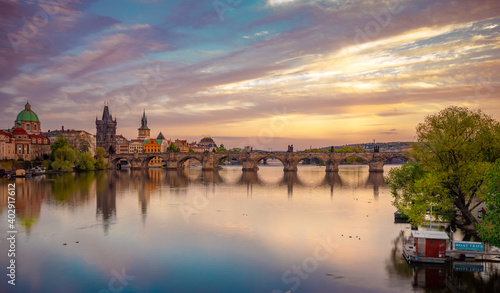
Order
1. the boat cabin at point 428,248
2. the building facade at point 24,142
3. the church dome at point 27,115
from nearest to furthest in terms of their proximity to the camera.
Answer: the boat cabin at point 428,248 → the building facade at point 24,142 → the church dome at point 27,115

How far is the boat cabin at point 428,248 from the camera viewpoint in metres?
22.2

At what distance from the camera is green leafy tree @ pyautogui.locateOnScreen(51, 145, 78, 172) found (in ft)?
312

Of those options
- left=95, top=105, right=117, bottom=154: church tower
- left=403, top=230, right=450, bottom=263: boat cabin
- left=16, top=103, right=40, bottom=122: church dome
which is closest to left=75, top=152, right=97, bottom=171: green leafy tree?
left=16, top=103, right=40, bottom=122: church dome

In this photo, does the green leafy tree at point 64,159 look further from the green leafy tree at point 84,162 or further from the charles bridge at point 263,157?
the charles bridge at point 263,157

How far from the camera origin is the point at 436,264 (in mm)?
22141

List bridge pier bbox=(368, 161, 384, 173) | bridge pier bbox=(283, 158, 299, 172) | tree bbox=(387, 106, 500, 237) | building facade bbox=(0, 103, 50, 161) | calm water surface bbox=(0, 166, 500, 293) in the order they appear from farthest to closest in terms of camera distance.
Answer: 1. bridge pier bbox=(283, 158, 299, 172)
2. bridge pier bbox=(368, 161, 384, 173)
3. building facade bbox=(0, 103, 50, 161)
4. tree bbox=(387, 106, 500, 237)
5. calm water surface bbox=(0, 166, 500, 293)

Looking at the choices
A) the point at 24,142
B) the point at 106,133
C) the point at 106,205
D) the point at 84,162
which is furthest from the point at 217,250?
the point at 106,133

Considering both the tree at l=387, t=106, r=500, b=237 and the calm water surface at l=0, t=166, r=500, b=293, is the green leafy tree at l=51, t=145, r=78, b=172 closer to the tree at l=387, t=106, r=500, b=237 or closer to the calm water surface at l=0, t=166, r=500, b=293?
the calm water surface at l=0, t=166, r=500, b=293

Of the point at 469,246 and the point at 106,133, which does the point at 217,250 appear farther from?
the point at 106,133

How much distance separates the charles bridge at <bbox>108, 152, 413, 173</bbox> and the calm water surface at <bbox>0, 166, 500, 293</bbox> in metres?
68.8

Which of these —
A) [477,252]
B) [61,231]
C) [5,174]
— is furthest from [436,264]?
[5,174]

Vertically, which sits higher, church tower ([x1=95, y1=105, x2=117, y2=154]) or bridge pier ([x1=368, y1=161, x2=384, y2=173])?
church tower ([x1=95, y1=105, x2=117, y2=154])

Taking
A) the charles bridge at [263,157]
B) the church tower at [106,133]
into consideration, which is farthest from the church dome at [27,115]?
the charles bridge at [263,157]

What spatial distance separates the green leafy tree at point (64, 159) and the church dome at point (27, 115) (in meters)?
51.3
